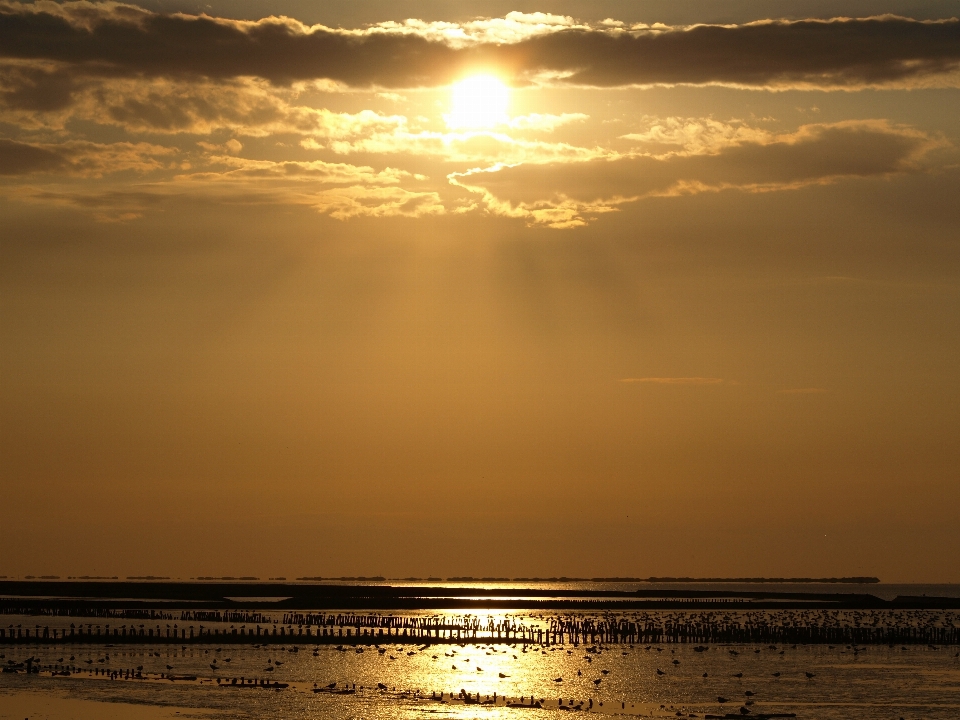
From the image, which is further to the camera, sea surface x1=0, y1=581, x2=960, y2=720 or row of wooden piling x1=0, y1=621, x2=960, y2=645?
row of wooden piling x1=0, y1=621, x2=960, y2=645

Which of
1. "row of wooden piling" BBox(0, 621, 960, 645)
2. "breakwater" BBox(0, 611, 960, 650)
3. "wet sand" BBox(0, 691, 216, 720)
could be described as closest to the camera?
"wet sand" BBox(0, 691, 216, 720)

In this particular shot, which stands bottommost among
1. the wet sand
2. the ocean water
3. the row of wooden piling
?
the wet sand

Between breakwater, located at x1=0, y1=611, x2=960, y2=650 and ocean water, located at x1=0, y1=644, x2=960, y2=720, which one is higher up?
breakwater, located at x1=0, y1=611, x2=960, y2=650

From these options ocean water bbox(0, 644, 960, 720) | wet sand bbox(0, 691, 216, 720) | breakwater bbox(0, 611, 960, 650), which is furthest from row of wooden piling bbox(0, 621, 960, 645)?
wet sand bbox(0, 691, 216, 720)

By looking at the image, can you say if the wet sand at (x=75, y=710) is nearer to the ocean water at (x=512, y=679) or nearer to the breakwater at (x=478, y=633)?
the ocean water at (x=512, y=679)

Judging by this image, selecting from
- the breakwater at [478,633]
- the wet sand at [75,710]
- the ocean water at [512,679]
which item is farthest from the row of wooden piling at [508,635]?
the wet sand at [75,710]

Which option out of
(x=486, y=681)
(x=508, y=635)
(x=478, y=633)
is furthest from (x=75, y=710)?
(x=478, y=633)

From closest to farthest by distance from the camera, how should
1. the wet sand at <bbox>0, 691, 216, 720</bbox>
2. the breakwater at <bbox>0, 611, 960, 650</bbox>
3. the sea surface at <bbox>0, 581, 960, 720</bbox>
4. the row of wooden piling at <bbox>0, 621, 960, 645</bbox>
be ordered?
the wet sand at <bbox>0, 691, 216, 720</bbox>, the sea surface at <bbox>0, 581, 960, 720</bbox>, the breakwater at <bbox>0, 611, 960, 650</bbox>, the row of wooden piling at <bbox>0, 621, 960, 645</bbox>

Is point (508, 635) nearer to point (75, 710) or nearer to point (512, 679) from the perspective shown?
point (512, 679)

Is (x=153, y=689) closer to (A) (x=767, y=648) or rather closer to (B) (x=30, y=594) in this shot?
(A) (x=767, y=648)

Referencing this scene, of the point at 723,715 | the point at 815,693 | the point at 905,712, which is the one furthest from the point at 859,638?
the point at 723,715

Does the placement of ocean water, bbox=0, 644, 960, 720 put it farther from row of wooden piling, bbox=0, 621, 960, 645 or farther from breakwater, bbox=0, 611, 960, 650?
row of wooden piling, bbox=0, 621, 960, 645

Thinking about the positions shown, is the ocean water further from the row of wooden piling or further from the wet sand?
the row of wooden piling

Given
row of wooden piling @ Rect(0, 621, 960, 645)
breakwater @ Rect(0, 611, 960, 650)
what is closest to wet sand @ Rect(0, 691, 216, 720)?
breakwater @ Rect(0, 611, 960, 650)
